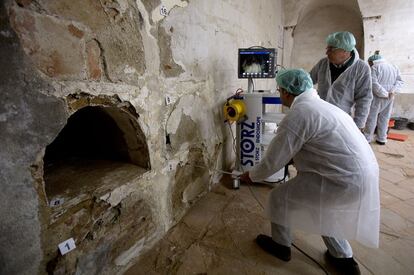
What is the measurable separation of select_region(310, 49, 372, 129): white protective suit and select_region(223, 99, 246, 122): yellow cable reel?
0.87 meters

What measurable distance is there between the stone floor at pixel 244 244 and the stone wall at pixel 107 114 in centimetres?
14

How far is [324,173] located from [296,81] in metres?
0.57

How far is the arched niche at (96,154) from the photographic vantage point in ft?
4.52

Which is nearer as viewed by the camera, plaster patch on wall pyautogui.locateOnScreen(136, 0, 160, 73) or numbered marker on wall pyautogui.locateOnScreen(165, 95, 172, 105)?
plaster patch on wall pyautogui.locateOnScreen(136, 0, 160, 73)

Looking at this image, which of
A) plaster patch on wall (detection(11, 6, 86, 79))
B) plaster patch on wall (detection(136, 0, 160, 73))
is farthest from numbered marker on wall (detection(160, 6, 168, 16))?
plaster patch on wall (detection(11, 6, 86, 79))

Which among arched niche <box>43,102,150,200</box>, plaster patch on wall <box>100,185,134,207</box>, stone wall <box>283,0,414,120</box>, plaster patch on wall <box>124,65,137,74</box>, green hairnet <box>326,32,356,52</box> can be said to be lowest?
plaster patch on wall <box>100,185,134,207</box>

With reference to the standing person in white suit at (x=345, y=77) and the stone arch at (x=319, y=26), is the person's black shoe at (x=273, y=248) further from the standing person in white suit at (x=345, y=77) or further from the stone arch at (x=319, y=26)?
the stone arch at (x=319, y=26)

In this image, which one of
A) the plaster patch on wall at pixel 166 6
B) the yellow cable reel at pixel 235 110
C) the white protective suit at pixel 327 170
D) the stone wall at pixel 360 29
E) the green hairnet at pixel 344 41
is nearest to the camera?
the white protective suit at pixel 327 170

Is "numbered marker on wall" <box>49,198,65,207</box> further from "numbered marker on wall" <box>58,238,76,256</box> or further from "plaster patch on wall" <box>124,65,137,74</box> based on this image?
"plaster patch on wall" <box>124,65,137,74</box>

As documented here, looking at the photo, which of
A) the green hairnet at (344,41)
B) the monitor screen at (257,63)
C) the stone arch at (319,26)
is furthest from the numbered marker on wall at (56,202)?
the stone arch at (319,26)

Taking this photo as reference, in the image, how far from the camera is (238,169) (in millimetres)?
2670

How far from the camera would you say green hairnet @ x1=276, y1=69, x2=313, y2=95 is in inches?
56.2

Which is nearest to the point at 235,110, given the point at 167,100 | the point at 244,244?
the point at 167,100

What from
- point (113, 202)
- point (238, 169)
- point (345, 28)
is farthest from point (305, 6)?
point (113, 202)
